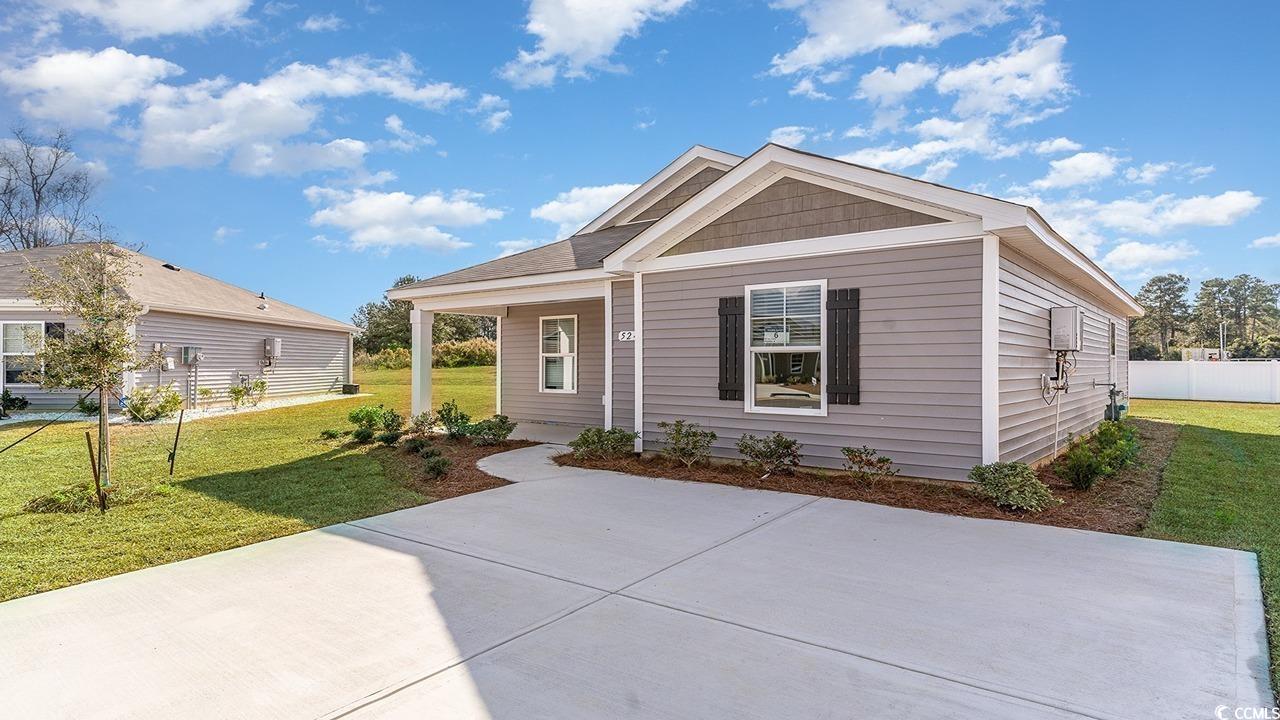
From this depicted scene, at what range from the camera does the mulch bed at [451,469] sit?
6609 mm

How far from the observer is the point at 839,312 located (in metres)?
6.57

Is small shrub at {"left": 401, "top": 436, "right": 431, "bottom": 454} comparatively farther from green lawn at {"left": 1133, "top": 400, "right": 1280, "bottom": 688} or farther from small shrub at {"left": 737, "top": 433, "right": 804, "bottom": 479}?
green lawn at {"left": 1133, "top": 400, "right": 1280, "bottom": 688}

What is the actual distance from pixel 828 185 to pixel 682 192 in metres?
4.89

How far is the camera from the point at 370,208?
82.6ft

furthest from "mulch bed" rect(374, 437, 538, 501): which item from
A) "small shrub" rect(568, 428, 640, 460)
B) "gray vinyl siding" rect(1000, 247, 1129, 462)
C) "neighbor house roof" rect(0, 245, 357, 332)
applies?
"neighbor house roof" rect(0, 245, 357, 332)

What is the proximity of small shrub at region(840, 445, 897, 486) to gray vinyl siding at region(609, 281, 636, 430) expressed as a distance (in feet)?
10.6

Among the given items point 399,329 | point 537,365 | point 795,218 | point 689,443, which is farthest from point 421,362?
point 399,329

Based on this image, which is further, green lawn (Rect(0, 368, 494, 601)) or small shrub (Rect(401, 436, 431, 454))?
small shrub (Rect(401, 436, 431, 454))

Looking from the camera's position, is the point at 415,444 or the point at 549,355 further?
the point at 549,355

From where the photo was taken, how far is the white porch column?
10.9 metres

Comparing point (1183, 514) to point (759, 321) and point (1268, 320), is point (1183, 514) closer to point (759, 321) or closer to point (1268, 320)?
point (759, 321)

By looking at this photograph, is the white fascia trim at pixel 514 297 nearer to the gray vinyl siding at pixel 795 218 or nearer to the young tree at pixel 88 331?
the gray vinyl siding at pixel 795 218

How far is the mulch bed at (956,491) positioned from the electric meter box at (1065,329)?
1487mm

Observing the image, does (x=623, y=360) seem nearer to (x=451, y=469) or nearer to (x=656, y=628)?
(x=451, y=469)
